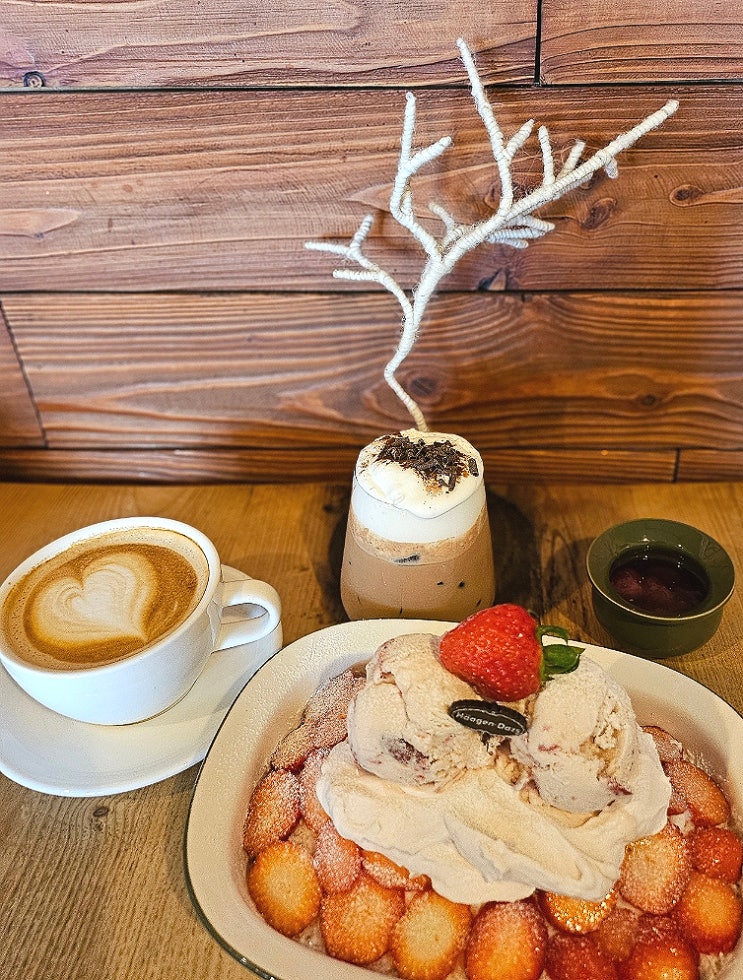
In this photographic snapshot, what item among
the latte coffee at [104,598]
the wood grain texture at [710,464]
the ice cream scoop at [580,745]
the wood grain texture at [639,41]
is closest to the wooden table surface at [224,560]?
the wood grain texture at [710,464]

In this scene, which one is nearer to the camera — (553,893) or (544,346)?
(553,893)

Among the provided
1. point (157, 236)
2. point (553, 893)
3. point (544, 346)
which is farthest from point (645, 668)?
point (157, 236)

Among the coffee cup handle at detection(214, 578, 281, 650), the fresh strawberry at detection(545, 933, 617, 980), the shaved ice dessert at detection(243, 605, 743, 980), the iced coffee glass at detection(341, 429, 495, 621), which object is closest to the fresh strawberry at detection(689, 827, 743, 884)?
the shaved ice dessert at detection(243, 605, 743, 980)

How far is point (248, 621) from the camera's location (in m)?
0.82

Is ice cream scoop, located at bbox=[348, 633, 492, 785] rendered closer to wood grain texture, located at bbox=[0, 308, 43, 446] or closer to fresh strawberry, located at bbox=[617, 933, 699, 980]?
fresh strawberry, located at bbox=[617, 933, 699, 980]

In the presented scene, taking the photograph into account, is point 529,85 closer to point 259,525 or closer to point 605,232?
point 605,232

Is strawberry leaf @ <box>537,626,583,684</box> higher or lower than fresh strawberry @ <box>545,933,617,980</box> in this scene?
higher

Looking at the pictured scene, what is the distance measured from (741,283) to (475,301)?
317 mm

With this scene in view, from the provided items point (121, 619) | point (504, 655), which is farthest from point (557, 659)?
point (121, 619)

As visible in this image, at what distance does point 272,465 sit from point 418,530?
1.40 feet

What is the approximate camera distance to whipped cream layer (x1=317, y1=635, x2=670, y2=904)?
1.91ft

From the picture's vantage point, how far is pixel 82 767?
2.34 ft

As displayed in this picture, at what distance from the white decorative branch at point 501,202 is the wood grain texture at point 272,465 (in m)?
0.29

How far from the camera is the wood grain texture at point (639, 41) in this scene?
30.5 inches
